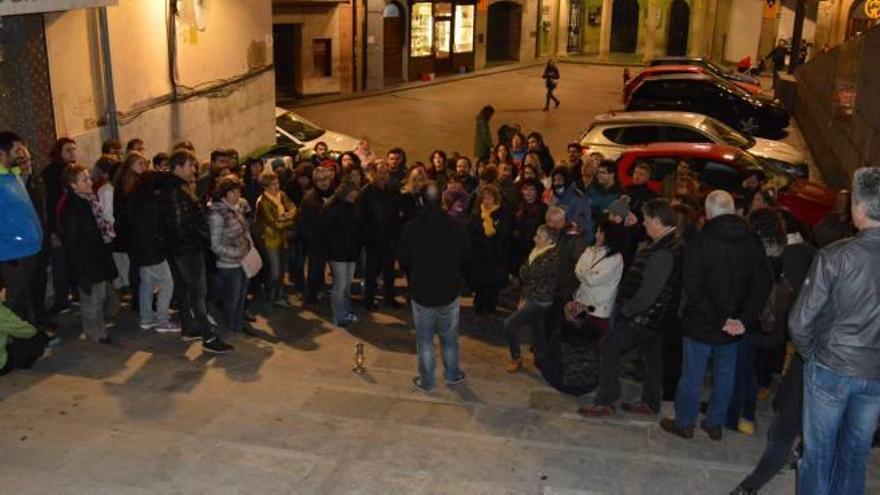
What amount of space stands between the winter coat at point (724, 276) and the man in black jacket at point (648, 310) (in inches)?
13.1

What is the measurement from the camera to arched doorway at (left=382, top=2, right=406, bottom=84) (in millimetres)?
31516

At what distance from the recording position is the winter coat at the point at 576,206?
969cm

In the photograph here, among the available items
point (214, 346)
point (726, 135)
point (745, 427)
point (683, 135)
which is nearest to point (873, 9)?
point (726, 135)

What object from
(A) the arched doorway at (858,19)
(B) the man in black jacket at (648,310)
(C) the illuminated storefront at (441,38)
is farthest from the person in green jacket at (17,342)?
(C) the illuminated storefront at (441,38)

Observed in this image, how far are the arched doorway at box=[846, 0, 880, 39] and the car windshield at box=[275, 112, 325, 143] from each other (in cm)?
1376

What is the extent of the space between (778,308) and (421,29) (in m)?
27.8

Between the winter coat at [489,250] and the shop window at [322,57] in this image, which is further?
the shop window at [322,57]

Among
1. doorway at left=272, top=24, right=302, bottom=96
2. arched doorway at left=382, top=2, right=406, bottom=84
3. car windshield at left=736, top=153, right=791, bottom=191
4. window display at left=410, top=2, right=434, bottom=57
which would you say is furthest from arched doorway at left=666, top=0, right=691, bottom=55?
car windshield at left=736, top=153, right=791, bottom=191

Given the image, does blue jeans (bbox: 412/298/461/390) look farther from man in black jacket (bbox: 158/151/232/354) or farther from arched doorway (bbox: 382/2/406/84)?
arched doorway (bbox: 382/2/406/84)

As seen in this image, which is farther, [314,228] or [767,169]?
[767,169]

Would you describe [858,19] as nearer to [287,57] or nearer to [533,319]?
[287,57]

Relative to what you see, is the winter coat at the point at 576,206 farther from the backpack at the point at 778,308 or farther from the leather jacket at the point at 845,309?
the leather jacket at the point at 845,309

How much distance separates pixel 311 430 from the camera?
20.9ft

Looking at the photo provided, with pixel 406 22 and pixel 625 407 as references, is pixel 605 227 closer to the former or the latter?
pixel 625 407
